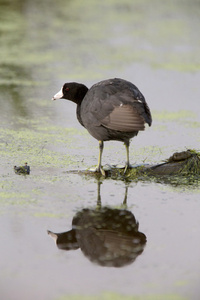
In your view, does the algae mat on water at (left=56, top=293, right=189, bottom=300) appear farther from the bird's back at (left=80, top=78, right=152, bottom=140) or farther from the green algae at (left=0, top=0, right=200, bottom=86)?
the green algae at (left=0, top=0, right=200, bottom=86)

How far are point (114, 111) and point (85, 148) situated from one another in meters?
1.29

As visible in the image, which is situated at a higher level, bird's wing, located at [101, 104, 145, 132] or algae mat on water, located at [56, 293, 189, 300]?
bird's wing, located at [101, 104, 145, 132]

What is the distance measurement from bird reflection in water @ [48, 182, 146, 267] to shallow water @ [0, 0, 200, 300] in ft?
0.19

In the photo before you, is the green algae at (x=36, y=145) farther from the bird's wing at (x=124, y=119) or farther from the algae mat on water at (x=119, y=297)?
the algae mat on water at (x=119, y=297)

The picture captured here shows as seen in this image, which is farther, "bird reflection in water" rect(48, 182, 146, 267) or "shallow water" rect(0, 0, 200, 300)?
"bird reflection in water" rect(48, 182, 146, 267)

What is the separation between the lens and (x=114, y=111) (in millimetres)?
5020

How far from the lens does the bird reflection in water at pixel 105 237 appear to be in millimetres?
3514

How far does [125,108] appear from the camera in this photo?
16.3 ft

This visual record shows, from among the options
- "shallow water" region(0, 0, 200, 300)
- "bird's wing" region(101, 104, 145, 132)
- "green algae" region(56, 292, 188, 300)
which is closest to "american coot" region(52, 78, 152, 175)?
"bird's wing" region(101, 104, 145, 132)

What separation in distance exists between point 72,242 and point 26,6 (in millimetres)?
12878

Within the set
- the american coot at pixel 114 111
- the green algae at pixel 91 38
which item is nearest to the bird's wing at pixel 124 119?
the american coot at pixel 114 111

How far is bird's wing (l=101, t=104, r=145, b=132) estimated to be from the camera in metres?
4.83

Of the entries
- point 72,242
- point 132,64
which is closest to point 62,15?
point 132,64

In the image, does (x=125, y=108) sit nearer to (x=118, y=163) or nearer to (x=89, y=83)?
(x=118, y=163)
